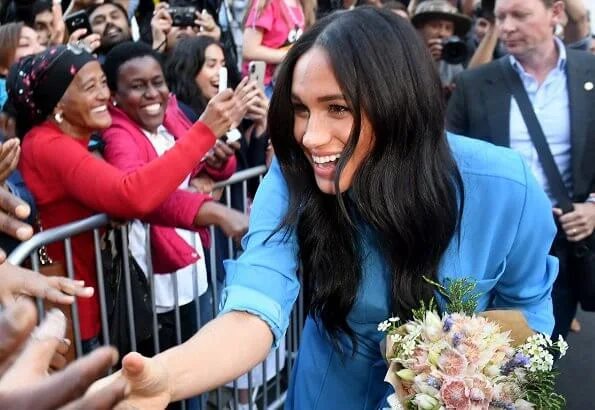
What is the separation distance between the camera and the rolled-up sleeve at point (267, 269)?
5.10ft

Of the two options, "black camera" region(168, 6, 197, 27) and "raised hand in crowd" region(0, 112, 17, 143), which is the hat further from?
"raised hand in crowd" region(0, 112, 17, 143)

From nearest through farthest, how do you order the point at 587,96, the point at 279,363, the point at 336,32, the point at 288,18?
the point at 336,32 < the point at 587,96 < the point at 279,363 < the point at 288,18

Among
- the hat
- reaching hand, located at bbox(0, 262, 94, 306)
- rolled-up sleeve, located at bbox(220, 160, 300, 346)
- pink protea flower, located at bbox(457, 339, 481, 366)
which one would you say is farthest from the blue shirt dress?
the hat

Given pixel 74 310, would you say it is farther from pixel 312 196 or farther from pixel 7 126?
pixel 312 196

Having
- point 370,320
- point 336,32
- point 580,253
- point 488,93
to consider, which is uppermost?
point 336,32

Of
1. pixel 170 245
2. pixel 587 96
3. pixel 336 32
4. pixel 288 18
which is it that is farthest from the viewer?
pixel 288 18

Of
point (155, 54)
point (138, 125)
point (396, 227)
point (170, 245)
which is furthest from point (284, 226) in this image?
point (155, 54)

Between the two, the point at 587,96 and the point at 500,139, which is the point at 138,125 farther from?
the point at 587,96

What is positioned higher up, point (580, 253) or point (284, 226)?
point (284, 226)

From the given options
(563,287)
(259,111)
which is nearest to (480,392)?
(563,287)

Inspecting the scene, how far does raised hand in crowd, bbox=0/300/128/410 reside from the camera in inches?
30.7

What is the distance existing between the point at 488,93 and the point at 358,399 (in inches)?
71.7

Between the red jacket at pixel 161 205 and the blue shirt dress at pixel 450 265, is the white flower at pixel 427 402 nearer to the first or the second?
the blue shirt dress at pixel 450 265

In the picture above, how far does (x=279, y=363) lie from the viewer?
3.37 meters
